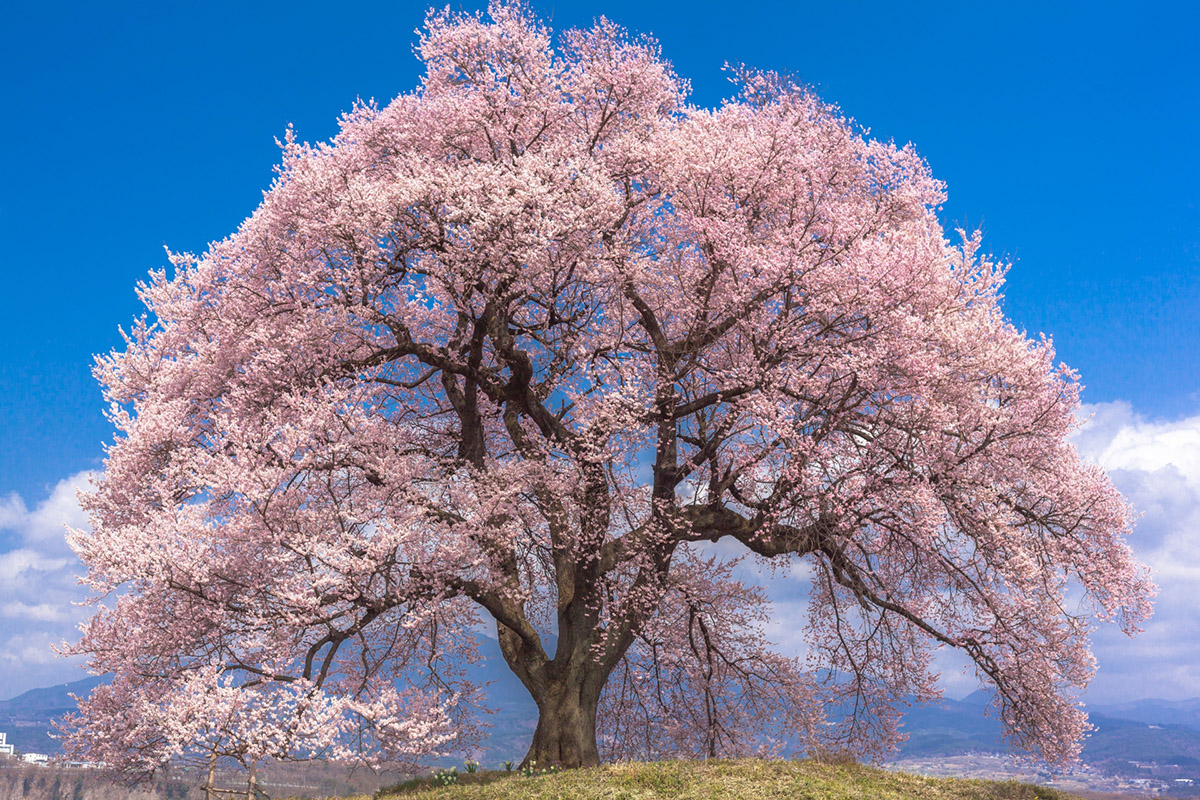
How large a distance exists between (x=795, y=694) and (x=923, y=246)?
1050 cm

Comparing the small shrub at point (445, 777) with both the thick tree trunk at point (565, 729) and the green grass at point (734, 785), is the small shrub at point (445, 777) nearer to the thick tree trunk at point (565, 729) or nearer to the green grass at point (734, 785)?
the green grass at point (734, 785)

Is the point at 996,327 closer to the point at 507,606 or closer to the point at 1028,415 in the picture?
the point at 1028,415

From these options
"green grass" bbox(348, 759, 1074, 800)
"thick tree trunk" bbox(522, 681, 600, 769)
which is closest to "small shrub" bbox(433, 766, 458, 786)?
"green grass" bbox(348, 759, 1074, 800)

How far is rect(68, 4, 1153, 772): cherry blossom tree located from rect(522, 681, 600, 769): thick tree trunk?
70 millimetres

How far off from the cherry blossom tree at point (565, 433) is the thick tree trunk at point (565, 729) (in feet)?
0.23

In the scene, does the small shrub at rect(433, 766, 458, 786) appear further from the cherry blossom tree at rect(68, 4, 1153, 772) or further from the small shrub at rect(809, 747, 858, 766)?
the small shrub at rect(809, 747, 858, 766)

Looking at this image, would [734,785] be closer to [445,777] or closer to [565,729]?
[565,729]

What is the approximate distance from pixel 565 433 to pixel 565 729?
5928 millimetres

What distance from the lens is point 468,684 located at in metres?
19.6

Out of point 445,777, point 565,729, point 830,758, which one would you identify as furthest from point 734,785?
point 445,777

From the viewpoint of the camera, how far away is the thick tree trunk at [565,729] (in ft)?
56.8

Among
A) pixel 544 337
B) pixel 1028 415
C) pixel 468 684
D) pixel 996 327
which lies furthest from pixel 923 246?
pixel 468 684

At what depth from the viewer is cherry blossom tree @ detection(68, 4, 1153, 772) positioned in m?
15.3

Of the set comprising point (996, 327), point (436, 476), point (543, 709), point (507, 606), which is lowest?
point (543, 709)
